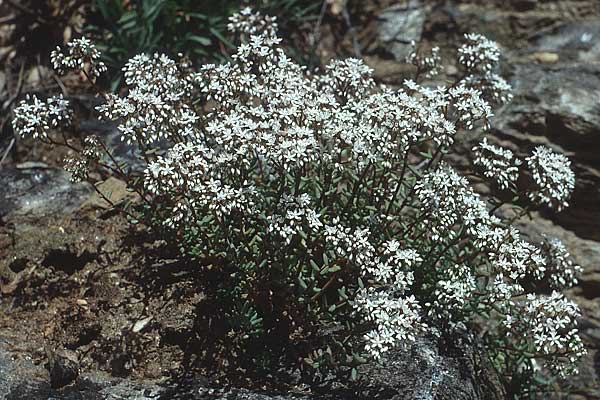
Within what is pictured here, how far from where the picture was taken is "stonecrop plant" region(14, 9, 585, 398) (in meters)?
3.50

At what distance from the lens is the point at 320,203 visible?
12.7ft

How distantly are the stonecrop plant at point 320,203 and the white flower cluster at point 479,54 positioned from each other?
0.06m

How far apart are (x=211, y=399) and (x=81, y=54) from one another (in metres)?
1.82

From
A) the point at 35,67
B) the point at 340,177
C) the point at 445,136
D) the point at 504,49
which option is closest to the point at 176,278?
the point at 340,177

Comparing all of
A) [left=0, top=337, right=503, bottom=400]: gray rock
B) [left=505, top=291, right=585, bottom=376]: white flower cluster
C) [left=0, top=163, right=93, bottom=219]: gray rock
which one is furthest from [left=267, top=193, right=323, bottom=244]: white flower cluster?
[left=0, top=163, right=93, bottom=219]: gray rock

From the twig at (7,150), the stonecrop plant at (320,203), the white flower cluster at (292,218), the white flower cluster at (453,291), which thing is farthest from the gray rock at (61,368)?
the twig at (7,150)

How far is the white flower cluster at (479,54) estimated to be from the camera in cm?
445

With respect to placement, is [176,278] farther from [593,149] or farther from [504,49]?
[504,49]

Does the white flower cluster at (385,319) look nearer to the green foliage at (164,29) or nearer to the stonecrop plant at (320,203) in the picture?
the stonecrop plant at (320,203)

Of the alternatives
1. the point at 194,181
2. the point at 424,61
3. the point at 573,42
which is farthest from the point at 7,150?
the point at 573,42

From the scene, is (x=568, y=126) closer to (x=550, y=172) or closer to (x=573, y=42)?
(x=573, y=42)

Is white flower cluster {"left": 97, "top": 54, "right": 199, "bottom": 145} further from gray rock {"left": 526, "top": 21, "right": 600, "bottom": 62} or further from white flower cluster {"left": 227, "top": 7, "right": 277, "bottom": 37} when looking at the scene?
gray rock {"left": 526, "top": 21, "right": 600, "bottom": 62}

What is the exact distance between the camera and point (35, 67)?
6.63m

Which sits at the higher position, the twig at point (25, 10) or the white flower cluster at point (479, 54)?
the twig at point (25, 10)
